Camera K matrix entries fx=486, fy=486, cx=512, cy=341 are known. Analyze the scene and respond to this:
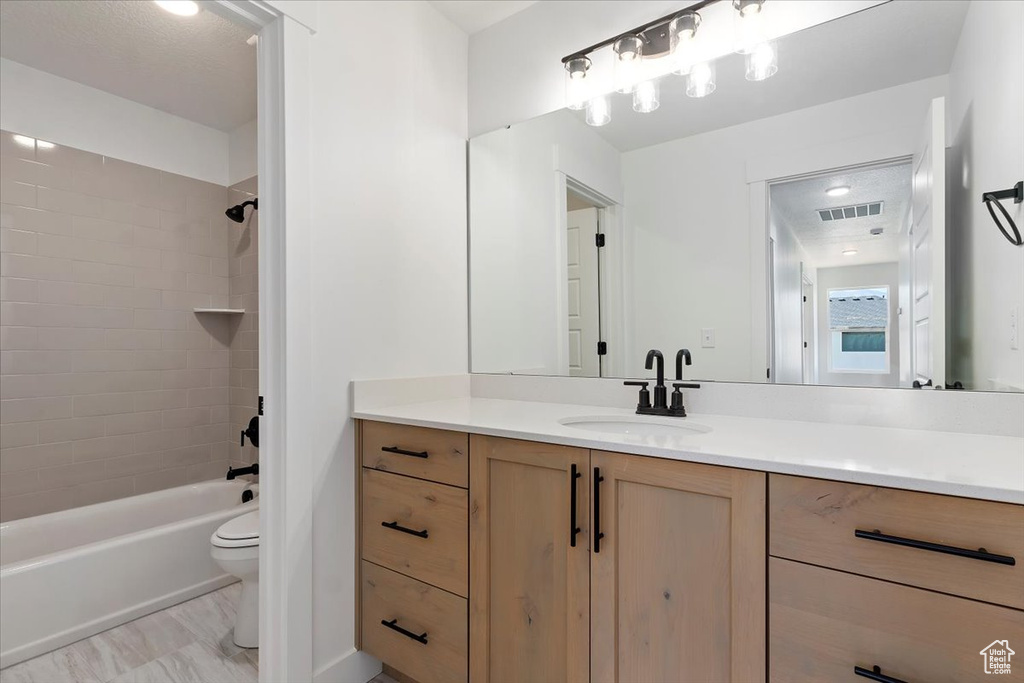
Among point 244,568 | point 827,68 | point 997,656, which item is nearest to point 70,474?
point 244,568

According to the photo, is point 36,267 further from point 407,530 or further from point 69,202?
point 407,530

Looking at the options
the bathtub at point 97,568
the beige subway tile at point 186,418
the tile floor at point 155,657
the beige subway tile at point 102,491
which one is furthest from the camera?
the beige subway tile at point 186,418

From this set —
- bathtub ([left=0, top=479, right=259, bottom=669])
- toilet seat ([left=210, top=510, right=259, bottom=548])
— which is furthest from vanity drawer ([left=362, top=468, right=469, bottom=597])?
bathtub ([left=0, top=479, right=259, bottom=669])

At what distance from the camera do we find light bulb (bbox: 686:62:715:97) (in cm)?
163

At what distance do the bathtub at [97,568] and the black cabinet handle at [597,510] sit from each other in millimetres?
2038

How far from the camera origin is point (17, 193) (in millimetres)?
2330

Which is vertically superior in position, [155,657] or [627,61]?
[627,61]

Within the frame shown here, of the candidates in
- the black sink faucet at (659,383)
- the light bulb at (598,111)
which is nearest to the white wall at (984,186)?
the black sink faucet at (659,383)

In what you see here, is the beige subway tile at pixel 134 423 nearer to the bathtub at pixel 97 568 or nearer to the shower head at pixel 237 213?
the bathtub at pixel 97 568

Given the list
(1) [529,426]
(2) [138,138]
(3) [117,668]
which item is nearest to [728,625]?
(1) [529,426]

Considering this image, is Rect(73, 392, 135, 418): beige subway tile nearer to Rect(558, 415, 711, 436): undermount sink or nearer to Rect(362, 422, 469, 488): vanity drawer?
Rect(362, 422, 469, 488): vanity drawer

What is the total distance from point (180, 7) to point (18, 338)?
173 cm

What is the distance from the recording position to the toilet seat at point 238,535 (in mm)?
1921

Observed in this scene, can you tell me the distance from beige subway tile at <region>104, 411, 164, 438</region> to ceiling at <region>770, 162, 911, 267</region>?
326cm
